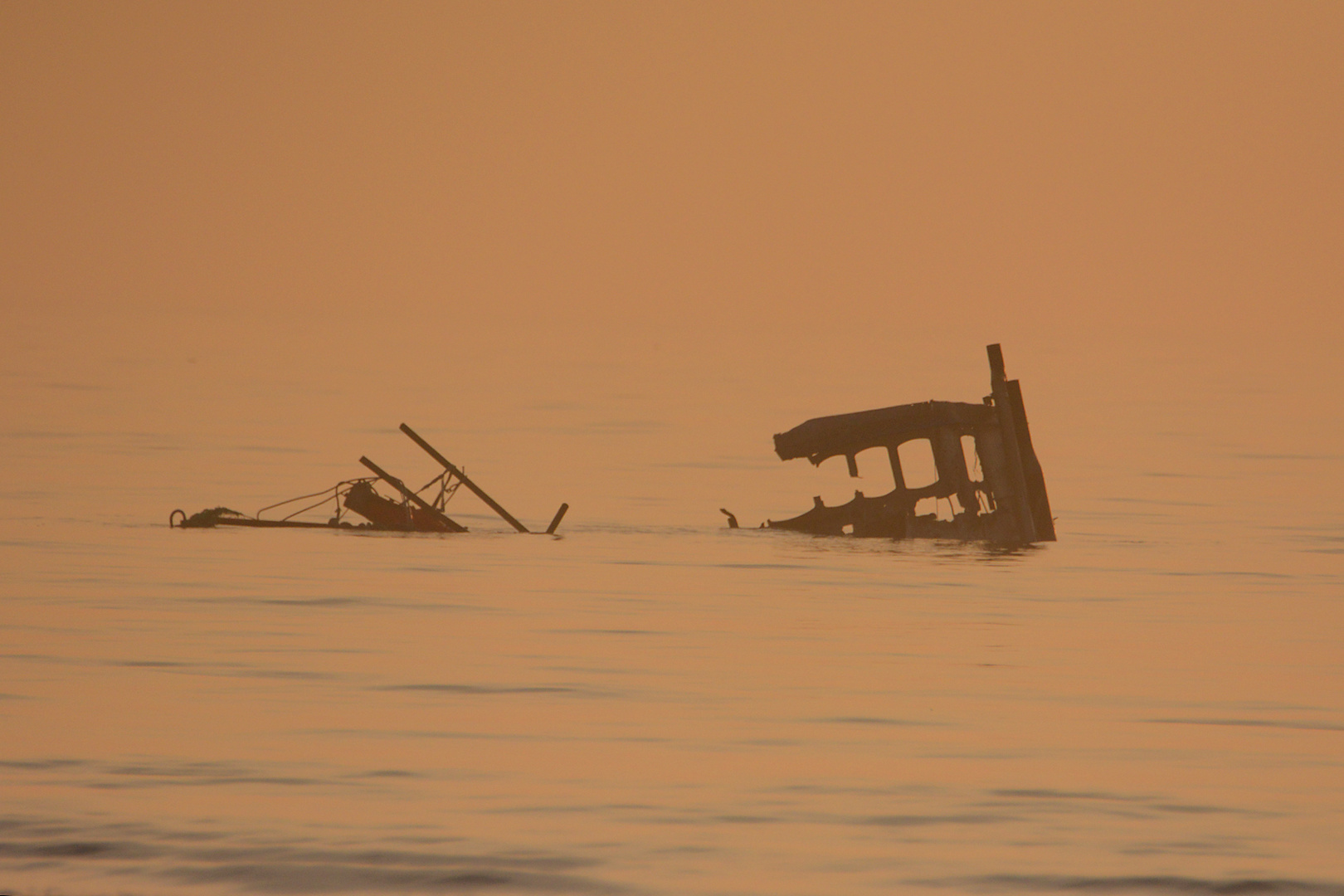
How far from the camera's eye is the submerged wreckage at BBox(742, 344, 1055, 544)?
3466cm

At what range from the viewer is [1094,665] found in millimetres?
22406

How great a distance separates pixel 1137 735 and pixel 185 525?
2112cm

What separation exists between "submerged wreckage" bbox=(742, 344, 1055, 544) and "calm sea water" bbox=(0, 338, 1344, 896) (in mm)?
631

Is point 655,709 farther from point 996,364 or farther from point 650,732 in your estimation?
point 996,364

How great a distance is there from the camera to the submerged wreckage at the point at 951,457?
34.7m

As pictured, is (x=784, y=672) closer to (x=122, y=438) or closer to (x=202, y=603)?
(x=202, y=603)

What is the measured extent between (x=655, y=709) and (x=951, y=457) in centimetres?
1739

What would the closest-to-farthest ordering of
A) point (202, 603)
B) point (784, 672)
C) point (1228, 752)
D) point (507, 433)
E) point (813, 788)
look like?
1. point (813, 788)
2. point (1228, 752)
3. point (784, 672)
4. point (202, 603)
5. point (507, 433)

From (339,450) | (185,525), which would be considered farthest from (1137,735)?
(339,450)

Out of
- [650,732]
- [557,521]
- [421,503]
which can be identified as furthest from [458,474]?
[650,732]

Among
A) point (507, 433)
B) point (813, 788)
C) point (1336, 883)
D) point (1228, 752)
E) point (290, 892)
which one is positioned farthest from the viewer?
point (507, 433)

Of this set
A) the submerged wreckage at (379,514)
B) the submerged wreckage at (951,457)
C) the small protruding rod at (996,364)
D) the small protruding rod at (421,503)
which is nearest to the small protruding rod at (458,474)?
the submerged wreckage at (379,514)

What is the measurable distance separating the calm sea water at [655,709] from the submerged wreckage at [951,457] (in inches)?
24.9

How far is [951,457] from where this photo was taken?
35.0 meters
